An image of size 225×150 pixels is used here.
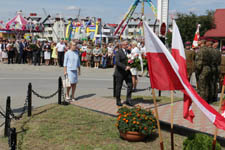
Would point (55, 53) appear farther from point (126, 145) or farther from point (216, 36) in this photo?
point (216, 36)

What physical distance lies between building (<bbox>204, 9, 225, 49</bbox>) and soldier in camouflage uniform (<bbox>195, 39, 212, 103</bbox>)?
33916 millimetres

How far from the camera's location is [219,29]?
43.3m

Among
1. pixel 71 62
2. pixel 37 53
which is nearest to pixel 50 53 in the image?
pixel 37 53

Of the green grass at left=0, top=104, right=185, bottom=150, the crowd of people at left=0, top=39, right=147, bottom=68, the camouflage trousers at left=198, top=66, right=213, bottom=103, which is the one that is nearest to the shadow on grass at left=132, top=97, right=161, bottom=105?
the camouflage trousers at left=198, top=66, right=213, bottom=103

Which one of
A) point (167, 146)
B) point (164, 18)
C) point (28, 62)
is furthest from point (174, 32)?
point (28, 62)

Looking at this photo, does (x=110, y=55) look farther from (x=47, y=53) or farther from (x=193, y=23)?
(x=193, y=23)

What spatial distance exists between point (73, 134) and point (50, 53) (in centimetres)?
1682

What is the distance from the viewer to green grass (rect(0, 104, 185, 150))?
575 centimetres

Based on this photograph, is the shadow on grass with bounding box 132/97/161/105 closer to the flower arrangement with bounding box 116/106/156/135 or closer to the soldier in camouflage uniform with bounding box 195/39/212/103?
the soldier in camouflage uniform with bounding box 195/39/212/103

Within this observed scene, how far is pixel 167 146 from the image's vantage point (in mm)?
5867

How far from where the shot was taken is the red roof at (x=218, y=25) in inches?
1670

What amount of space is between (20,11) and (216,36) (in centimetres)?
2667

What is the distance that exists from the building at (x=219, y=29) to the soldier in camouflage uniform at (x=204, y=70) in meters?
33.9

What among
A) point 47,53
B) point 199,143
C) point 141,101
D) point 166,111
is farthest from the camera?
point 47,53
